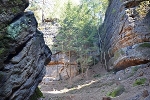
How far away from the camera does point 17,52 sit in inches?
390

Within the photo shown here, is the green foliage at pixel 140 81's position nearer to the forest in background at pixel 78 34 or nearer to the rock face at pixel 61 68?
the forest in background at pixel 78 34

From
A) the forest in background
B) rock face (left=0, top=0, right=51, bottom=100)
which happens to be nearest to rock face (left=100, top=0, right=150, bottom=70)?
the forest in background

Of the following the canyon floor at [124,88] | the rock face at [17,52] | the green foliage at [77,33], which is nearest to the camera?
the rock face at [17,52]

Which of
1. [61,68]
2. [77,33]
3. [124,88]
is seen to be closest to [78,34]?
[77,33]

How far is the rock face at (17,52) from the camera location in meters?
8.95

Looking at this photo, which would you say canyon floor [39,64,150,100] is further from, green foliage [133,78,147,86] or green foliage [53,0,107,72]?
green foliage [53,0,107,72]

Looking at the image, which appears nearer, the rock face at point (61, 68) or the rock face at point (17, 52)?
the rock face at point (17, 52)

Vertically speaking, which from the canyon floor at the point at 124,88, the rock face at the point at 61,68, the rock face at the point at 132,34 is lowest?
the rock face at the point at 61,68

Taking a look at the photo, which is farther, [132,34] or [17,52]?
[132,34]

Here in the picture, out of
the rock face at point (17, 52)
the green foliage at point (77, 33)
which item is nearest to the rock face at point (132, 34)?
the green foliage at point (77, 33)

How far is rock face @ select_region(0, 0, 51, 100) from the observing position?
895cm

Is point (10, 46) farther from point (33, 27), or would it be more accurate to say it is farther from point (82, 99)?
point (82, 99)

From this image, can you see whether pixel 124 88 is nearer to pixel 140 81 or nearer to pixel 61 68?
pixel 140 81

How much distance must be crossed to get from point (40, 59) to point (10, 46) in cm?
296
